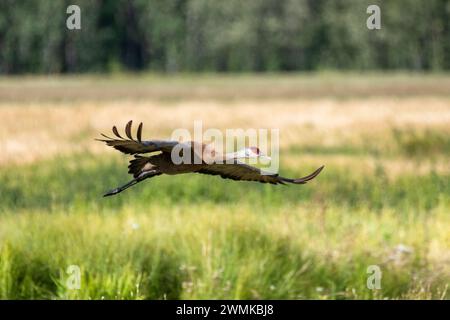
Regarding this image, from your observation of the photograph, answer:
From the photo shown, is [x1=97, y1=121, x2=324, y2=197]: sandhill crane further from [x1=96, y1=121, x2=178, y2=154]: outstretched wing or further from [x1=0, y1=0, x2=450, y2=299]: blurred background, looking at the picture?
[x1=0, y1=0, x2=450, y2=299]: blurred background

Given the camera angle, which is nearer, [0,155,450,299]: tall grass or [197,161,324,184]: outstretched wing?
[197,161,324,184]: outstretched wing

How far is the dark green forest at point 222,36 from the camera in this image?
51.8m

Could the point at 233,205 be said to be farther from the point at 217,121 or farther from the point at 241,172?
the point at 217,121

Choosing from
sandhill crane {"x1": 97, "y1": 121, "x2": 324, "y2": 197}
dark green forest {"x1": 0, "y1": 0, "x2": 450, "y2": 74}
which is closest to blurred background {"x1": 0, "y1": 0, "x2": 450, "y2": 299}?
sandhill crane {"x1": 97, "y1": 121, "x2": 324, "y2": 197}

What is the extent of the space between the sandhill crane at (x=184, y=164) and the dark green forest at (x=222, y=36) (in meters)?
46.0

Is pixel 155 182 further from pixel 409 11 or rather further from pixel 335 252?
pixel 409 11

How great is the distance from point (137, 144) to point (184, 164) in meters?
0.24

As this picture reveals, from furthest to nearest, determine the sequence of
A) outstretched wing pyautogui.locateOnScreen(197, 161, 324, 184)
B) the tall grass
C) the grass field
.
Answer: the grass field → the tall grass → outstretched wing pyautogui.locateOnScreen(197, 161, 324, 184)

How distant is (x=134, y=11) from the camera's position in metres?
57.0

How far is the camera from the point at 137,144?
14.1ft

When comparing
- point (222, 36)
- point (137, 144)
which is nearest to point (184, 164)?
point (137, 144)

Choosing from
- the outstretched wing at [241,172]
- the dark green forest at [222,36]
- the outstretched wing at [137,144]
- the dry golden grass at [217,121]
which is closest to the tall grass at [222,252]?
the outstretched wing at [241,172]

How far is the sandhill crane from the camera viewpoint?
4.19 meters

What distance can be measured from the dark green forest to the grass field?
31.7 m
